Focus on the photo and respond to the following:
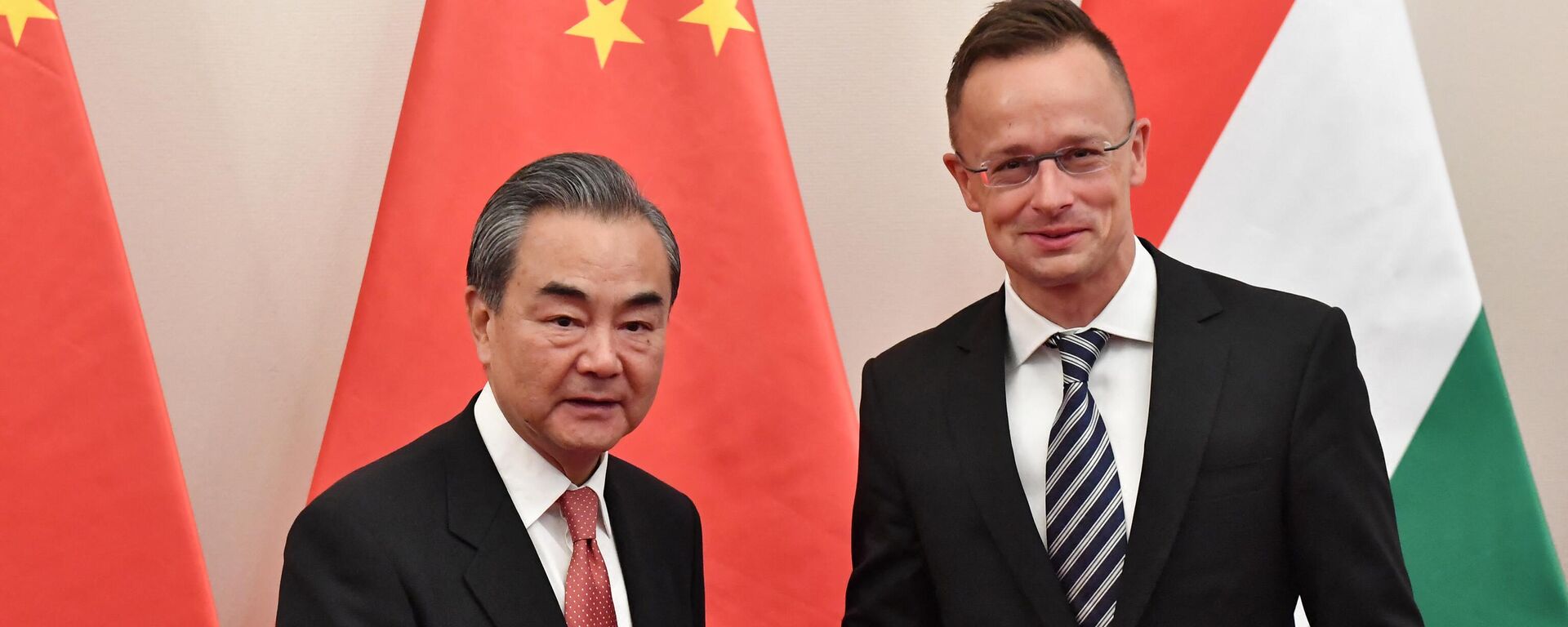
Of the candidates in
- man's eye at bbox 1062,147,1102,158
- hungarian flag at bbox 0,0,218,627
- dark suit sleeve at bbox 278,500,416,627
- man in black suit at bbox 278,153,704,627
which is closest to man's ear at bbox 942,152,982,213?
man's eye at bbox 1062,147,1102,158

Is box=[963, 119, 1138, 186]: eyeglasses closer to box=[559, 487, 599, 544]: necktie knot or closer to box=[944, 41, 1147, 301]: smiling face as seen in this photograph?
box=[944, 41, 1147, 301]: smiling face

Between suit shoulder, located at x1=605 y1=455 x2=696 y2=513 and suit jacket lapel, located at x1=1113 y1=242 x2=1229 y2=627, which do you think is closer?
suit jacket lapel, located at x1=1113 y1=242 x2=1229 y2=627

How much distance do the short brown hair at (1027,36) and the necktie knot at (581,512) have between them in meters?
0.67

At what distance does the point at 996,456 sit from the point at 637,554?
0.48 metres

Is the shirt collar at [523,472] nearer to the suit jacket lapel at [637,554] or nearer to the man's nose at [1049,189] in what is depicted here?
the suit jacket lapel at [637,554]

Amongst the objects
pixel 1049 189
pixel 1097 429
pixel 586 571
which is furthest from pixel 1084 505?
pixel 586 571

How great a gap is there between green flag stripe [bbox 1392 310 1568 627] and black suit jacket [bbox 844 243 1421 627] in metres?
0.70

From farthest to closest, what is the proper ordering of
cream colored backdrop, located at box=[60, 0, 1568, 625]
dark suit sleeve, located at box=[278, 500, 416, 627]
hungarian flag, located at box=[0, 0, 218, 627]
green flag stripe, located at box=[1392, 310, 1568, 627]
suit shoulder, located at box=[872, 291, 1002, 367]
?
cream colored backdrop, located at box=[60, 0, 1568, 625]
green flag stripe, located at box=[1392, 310, 1568, 627]
hungarian flag, located at box=[0, 0, 218, 627]
suit shoulder, located at box=[872, 291, 1002, 367]
dark suit sleeve, located at box=[278, 500, 416, 627]

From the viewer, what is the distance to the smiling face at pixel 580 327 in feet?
4.85

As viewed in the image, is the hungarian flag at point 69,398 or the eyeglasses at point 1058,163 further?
the hungarian flag at point 69,398

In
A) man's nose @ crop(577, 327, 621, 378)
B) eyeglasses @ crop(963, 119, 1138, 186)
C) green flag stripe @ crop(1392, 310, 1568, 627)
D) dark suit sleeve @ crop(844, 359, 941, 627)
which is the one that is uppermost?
eyeglasses @ crop(963, 119, 1138, 186)

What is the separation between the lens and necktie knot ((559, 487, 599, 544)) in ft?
5.16

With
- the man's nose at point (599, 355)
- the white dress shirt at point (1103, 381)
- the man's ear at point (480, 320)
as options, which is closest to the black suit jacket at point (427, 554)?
the man's ear at point (480, 320)

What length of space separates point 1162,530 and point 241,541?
5.94 feet
